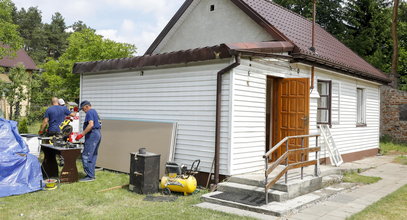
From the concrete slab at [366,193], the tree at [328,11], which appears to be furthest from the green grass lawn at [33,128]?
the tree at [328,11]

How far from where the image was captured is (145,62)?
348 inches

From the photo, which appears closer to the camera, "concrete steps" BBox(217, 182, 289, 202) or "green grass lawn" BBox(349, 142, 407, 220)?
"green grass lawn" BBox(349, 142, 407, 220)

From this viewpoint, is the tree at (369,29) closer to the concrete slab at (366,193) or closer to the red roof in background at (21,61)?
the concrete slab at (366,193)

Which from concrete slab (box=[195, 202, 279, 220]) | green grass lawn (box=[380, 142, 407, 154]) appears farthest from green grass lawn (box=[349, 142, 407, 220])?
green grass lawn (box=[380, 142, 407, 154])

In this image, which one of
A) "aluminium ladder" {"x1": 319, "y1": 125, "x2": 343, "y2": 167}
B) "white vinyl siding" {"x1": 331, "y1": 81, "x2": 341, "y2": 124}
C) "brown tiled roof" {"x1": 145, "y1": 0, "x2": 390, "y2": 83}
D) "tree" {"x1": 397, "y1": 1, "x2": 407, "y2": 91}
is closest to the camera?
"brown tiled roof" {"x1": 145, "y1": 0, "x2": 390, "y2": 83}

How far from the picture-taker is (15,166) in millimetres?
6945

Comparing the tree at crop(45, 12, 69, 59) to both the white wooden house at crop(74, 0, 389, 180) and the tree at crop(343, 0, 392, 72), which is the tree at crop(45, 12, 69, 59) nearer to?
the tree at crop(343, 0, 392, 72)

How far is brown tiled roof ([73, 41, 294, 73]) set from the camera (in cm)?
716

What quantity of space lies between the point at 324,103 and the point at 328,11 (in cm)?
2222

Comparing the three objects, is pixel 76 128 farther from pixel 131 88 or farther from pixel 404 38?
pixel 404 38

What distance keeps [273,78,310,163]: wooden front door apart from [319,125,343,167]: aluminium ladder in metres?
1.31

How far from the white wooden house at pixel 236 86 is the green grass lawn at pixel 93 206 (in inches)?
57.4

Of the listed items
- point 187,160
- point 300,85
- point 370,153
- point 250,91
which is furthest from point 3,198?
point 370,153

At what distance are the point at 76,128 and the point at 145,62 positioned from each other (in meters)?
5.92
